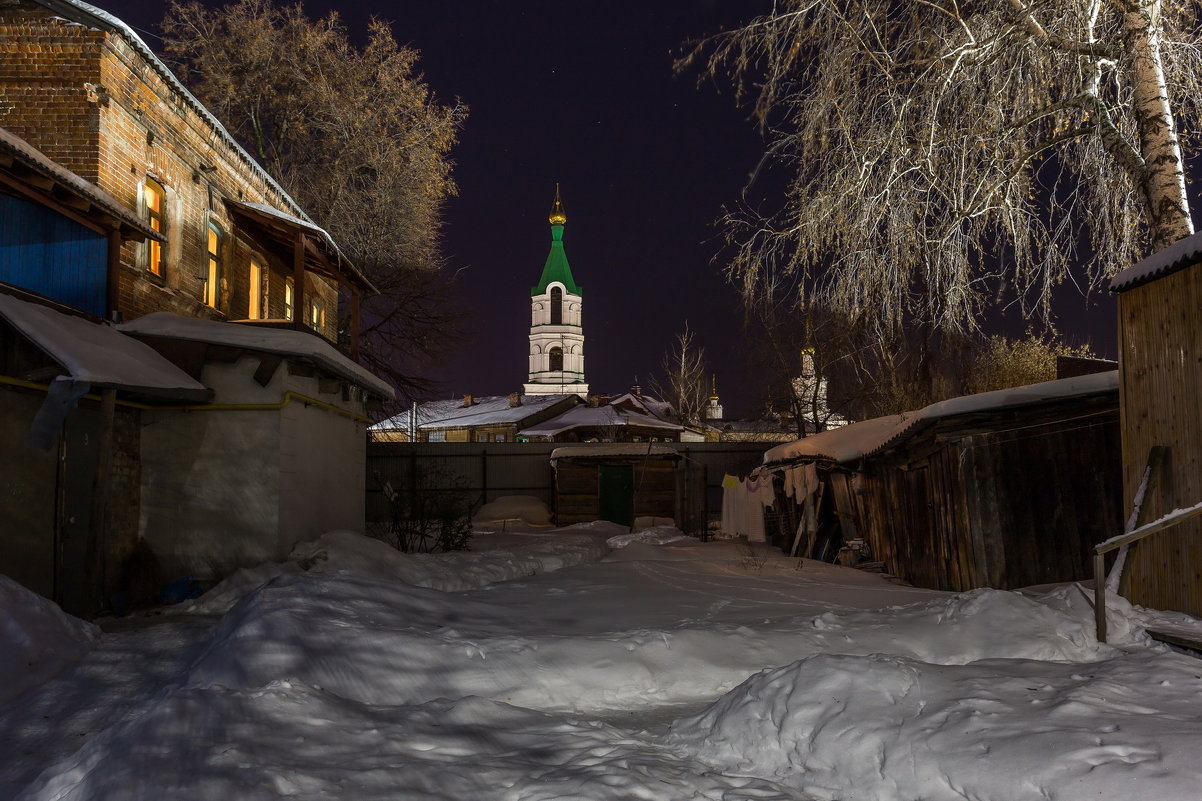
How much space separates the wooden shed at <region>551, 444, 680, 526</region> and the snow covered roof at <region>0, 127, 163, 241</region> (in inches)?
571

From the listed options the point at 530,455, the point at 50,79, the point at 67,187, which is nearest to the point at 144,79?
the point at 50,79

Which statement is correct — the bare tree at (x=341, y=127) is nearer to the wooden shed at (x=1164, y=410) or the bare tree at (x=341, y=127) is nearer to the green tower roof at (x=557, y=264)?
the wooden shed at (x=1164, y=410)

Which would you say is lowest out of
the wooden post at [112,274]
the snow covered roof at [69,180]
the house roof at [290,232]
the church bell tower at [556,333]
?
the wooden post at [112,274]

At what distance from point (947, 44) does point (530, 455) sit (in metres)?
19.1

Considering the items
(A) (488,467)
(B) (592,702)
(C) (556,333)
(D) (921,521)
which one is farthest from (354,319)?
(C) (556,333)

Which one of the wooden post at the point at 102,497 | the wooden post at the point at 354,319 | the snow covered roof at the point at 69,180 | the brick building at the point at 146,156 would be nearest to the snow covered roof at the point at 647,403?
the wooden post at the point at 354,319

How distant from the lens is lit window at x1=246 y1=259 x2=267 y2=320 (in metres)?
16.4

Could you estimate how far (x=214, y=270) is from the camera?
14430mm

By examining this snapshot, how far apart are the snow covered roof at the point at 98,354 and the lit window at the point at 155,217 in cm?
219

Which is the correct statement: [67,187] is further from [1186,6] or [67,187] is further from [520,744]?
[1186,6]

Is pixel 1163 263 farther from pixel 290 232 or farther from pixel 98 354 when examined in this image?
pixel 290 232

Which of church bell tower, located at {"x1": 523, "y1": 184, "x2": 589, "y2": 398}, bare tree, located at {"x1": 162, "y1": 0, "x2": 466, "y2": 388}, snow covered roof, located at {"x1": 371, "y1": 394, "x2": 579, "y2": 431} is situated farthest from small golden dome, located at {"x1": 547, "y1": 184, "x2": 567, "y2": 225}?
bare tree, located at {"x1": 162, "y1": 0, "x2": 466, "y2": 388}

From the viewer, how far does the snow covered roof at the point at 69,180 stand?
27.8ft

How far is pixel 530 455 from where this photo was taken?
83.7 ft
